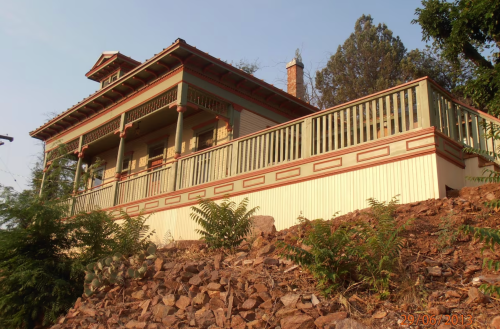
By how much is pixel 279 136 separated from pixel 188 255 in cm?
328

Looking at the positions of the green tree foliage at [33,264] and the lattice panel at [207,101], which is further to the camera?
the lattice panel at [207,101]

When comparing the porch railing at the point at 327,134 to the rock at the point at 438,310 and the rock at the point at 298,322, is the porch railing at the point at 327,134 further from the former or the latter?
the rock at the point at 298,322

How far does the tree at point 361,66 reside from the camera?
1035 inches

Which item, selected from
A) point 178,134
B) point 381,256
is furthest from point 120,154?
point 381,256

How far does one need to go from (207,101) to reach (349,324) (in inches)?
411

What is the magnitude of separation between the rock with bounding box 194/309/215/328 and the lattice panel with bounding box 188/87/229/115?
8639 mm

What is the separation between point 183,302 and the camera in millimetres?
6082

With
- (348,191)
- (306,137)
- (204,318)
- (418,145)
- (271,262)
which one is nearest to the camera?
(204,318)

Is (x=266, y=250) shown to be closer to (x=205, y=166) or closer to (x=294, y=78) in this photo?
(x=205, y=166)

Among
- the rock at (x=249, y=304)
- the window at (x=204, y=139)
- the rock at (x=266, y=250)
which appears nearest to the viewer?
the rock at (x=249, y=304)

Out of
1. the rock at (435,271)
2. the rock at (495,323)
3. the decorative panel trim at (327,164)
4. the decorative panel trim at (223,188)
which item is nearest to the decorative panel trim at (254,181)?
the decorative panel trim at (223,188)

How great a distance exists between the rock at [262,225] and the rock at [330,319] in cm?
355

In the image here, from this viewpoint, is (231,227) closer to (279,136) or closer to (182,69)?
(279,136)

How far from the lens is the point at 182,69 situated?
13.1 metres
